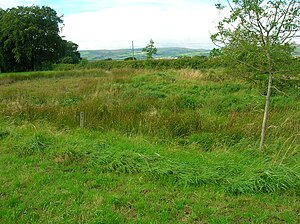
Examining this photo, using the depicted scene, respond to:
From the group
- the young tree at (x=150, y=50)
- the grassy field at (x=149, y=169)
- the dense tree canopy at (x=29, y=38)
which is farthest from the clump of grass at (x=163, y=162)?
the dense tree canopy at (x=29, y=38)

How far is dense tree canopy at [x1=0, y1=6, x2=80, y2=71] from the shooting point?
4038cm

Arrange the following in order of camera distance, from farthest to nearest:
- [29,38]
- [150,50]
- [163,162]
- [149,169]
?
[29,38], [150,50], [163,162], [149,169]

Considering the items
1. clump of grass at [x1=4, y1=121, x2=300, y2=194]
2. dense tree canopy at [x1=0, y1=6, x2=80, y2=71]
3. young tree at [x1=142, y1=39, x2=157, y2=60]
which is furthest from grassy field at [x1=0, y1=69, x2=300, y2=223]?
dense tree canopy at [x1=0, y1=6, x2=80, y2=71]

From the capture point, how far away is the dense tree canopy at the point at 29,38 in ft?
132

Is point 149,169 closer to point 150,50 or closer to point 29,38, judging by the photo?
point 150,50

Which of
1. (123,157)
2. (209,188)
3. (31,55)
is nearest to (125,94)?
(123,157)

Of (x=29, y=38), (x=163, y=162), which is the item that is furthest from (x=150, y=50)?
(x=163, y=162)

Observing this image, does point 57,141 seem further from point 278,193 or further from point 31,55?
point 31,55

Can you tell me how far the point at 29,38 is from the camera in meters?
40.6

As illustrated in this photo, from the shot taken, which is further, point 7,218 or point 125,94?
point 125,94

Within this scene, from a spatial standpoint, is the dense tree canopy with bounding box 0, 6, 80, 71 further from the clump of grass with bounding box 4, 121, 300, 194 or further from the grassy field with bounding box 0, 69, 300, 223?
the clump of grass with bounding box 4, 121, 300, 194

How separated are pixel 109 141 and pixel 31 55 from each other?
134ft

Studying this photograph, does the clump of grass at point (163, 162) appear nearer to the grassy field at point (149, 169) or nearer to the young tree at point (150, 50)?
the grassy field at point (149, 169)

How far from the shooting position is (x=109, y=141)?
5.05 m
